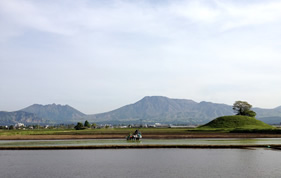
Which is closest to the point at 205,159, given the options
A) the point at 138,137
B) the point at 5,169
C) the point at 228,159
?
the point at 228,159

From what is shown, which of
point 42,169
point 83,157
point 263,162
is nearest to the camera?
point 42,169

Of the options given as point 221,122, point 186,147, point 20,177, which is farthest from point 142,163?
point 221,122

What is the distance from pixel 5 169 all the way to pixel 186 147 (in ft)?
104

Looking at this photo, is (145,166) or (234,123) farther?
(234,123)

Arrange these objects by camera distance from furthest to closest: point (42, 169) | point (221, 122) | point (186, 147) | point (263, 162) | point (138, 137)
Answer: point (221, 122)
point (138, 137)
point (186, 147)
point (263, 162)
point (42, 169)

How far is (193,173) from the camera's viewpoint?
32844 millimetres

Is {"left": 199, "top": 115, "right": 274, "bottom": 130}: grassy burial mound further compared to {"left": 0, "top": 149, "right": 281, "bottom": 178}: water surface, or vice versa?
{"left": 199, "top": 115, "right": 274, "bottom": 130}: grassy burial mound

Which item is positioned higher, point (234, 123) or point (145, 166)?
point (234, 123)

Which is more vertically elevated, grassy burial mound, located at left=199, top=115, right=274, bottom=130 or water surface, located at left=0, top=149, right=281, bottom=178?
grassy burial mound, located at left=199, top=115, right=274, bottom=130

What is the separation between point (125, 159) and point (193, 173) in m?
13.0

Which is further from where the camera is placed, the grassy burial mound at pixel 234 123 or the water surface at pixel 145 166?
the grassy burial mound at pixel 234 123

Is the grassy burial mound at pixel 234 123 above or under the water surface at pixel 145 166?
above

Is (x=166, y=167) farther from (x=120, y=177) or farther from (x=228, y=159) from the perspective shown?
(x=228, y=159)

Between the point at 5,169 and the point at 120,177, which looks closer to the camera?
the point at 120,177
